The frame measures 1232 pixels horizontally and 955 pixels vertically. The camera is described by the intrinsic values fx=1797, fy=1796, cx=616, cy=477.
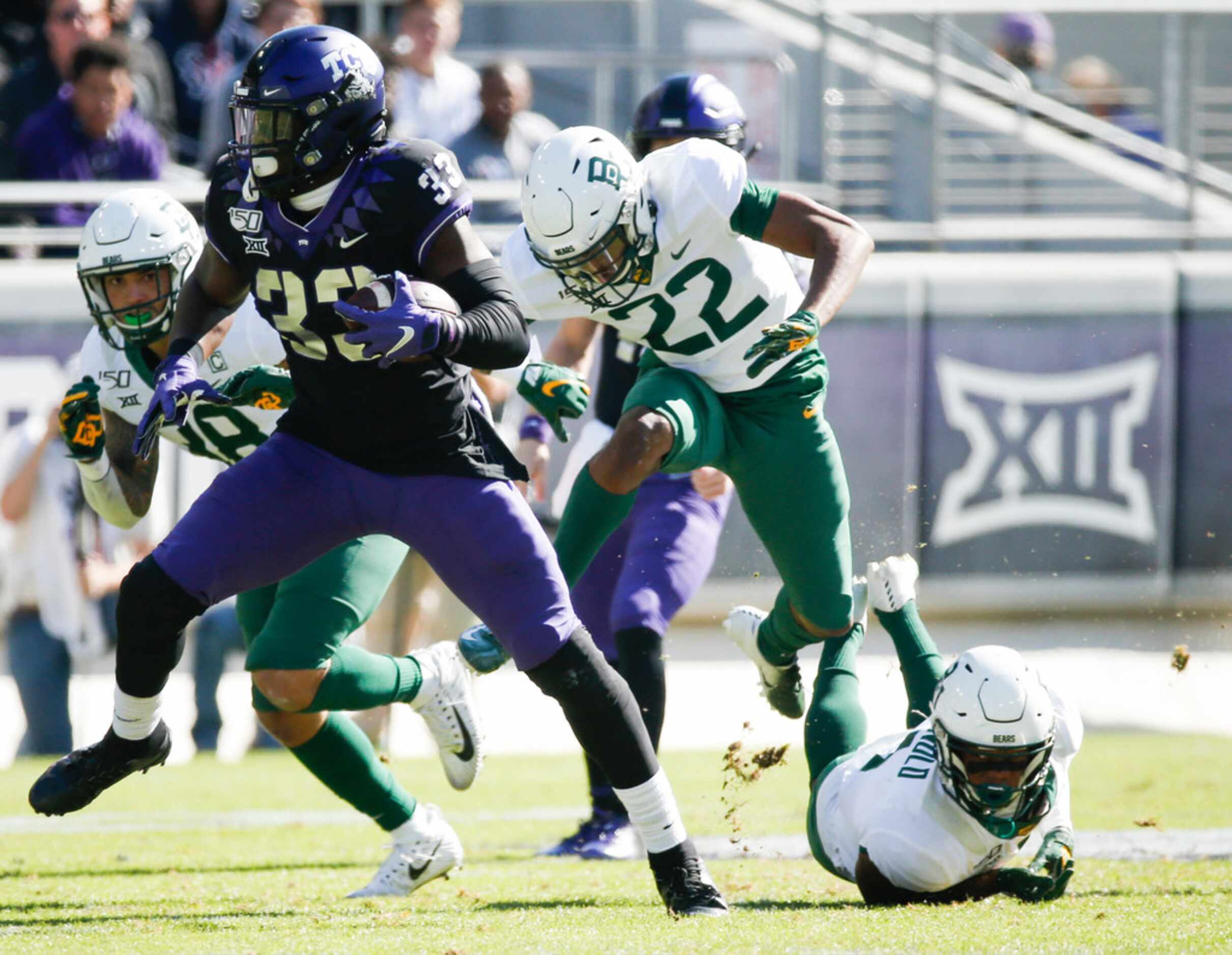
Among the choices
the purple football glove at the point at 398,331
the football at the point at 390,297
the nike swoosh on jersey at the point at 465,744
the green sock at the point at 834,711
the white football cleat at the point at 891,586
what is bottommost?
the nike swoosh on jersey at the point at 465,744

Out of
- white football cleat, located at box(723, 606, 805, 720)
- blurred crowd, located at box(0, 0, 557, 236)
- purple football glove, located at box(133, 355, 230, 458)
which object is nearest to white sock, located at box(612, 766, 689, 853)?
purple football glove, located at box(133, 355, 230, 458)

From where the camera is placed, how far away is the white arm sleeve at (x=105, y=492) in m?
4.62

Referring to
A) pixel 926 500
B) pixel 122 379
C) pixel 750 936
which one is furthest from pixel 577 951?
pixel 926 500

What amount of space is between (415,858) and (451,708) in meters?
0.47

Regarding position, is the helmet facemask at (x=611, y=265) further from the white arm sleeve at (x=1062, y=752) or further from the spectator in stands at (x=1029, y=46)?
the spectator in stands at (x=1029, y=46)

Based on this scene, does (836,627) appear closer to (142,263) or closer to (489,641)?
(489,641)

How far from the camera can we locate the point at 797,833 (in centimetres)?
586

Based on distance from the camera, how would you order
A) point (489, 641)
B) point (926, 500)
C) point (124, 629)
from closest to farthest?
1. point (124, 629)
2. point (489, 641)
3. point (926, 500)

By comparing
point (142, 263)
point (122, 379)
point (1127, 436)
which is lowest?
point (1127, 436)

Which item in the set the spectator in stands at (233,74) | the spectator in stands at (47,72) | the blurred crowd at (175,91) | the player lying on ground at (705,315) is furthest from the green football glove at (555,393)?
the spectator in stands at (47,72)

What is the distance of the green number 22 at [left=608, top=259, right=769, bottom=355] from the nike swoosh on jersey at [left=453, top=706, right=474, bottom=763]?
1.19 metres

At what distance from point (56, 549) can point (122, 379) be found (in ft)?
11.3

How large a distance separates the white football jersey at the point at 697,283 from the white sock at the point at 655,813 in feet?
4.03

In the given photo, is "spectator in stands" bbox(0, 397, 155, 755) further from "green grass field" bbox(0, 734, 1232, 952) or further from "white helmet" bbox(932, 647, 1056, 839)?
"white helmet" bbox(932, 647, 1056, 839)
